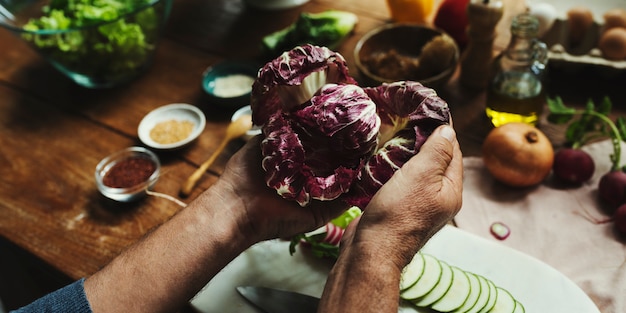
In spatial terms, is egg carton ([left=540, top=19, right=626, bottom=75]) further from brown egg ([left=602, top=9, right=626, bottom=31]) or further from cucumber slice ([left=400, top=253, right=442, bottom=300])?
cucumber slice ([left=400, top=253, right=442, bottom=300])

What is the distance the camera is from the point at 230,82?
206cm

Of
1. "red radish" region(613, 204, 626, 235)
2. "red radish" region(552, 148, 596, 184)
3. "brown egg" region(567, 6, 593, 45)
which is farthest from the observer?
"brown egg" region(567, 6, 593, 45)

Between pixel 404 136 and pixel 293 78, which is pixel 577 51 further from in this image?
pixel 293 78

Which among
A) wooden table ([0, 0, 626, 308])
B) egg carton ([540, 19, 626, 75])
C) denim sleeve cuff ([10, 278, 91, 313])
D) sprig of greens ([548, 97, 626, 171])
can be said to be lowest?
wooden table ([0, 0, 626, 308])

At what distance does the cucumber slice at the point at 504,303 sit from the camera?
131 centimetres

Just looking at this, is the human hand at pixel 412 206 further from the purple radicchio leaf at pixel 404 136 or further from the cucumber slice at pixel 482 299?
the cucumber slice at pixel 482 299

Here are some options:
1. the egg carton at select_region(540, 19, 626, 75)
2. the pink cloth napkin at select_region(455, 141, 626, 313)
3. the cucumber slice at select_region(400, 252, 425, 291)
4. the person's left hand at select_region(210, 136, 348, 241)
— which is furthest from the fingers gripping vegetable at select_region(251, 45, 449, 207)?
the egg carton at select_region(540, 19, 626, 75)

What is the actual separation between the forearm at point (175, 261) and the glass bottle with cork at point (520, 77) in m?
0.97

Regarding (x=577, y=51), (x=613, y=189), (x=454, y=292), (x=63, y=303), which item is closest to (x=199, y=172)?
(x=63, y=303)

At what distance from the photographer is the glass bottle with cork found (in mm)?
1714

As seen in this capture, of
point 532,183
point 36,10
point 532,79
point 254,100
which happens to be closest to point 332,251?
point 254,100

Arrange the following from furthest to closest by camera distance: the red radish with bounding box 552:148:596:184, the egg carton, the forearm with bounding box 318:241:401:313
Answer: the egg carton → the red radish with bounding box 552:148:596:184 → the forearm with bounding box 318:241:401:313

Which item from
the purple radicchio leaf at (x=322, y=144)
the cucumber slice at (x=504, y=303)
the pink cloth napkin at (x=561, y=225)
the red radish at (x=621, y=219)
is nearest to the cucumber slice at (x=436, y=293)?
the cucumber slice at (x=504, y=303)

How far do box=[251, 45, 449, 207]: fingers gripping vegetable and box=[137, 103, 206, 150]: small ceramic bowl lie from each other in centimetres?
64
